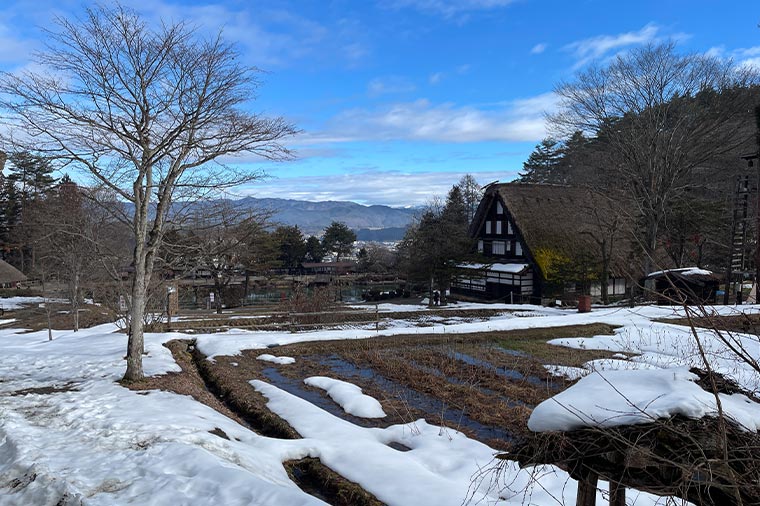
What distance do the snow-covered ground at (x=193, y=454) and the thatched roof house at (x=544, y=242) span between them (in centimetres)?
2483

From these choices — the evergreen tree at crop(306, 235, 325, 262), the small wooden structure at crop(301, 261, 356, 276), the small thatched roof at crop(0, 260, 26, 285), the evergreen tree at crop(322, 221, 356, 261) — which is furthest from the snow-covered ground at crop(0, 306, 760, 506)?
the evergreen tree at crop(322, 221, 356, 261)

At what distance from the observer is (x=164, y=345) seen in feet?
48.2

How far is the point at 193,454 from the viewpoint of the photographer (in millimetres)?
5855

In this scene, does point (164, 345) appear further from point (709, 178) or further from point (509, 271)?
point (709, 178)

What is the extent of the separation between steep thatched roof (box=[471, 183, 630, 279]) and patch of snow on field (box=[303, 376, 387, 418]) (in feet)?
77.4

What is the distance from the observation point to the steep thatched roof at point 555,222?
3206 centimetres

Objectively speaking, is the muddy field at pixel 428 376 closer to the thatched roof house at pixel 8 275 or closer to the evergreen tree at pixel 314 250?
the thatched roof house at pixel 8 275

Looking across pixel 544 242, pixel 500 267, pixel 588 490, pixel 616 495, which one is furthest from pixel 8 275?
pixel 616 495

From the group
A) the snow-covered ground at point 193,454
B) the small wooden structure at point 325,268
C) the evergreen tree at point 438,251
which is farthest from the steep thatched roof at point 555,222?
the snow-covered ground at point 193,454

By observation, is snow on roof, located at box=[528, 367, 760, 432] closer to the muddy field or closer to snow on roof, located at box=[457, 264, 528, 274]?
the muddy field

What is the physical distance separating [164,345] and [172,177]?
22.3ft

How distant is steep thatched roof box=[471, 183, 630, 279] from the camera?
3206 centimetres

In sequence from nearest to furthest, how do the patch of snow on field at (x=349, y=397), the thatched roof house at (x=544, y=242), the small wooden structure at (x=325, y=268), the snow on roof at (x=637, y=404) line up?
the snow on roof at (x=637, y=404)
the patch of snow on field at (x=349, y=397)
the thatched roof house at (x=544, y=242)
the small wooden structure at (x=325, y=268)

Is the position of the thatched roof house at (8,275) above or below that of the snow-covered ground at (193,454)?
above
